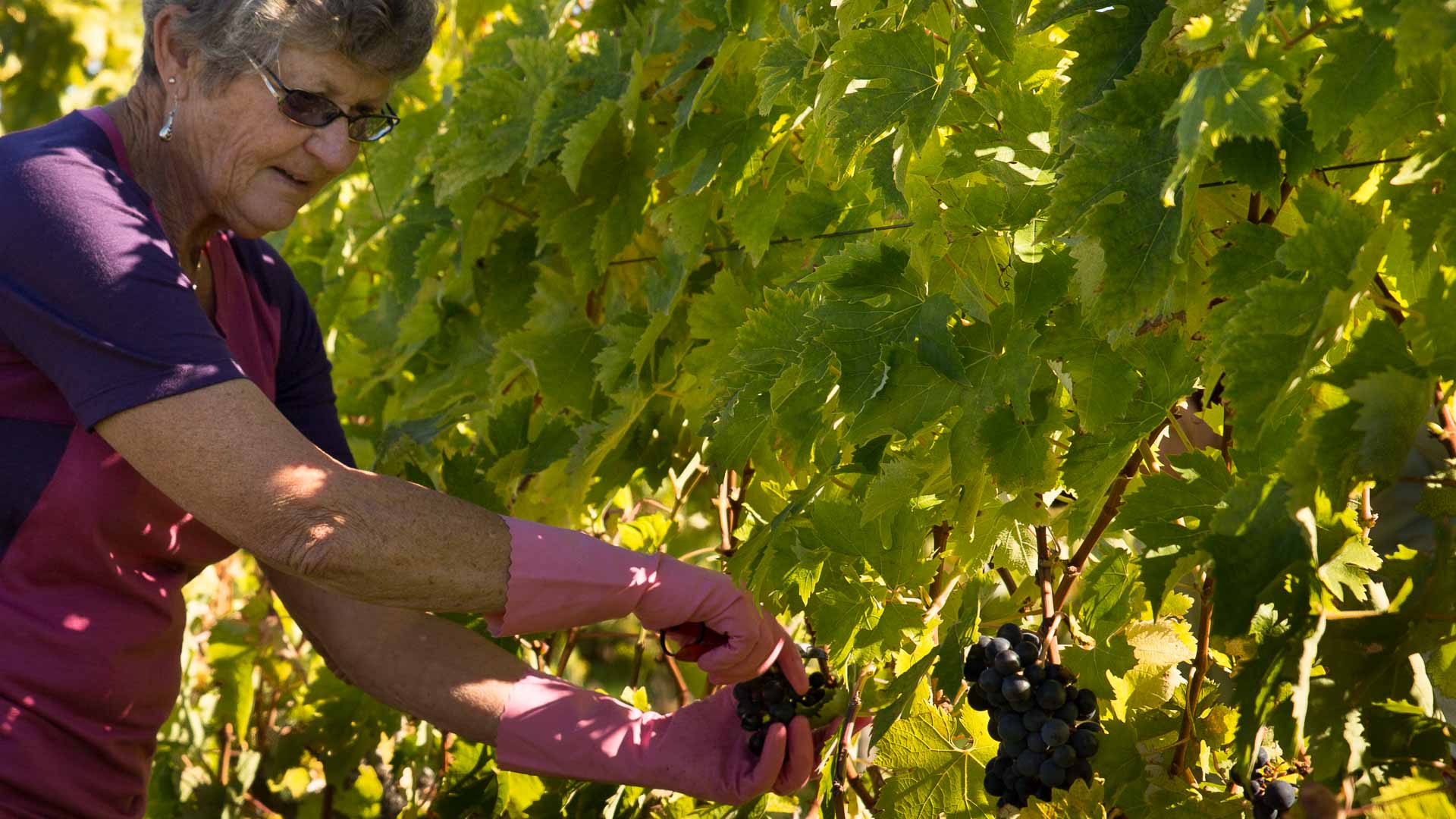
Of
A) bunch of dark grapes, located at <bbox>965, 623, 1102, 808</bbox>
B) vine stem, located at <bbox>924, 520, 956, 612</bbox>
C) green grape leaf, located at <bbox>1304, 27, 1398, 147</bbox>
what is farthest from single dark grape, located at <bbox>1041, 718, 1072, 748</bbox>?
green grape leaf, located at <bbox>1304, 27, 1398, 147</bbox>

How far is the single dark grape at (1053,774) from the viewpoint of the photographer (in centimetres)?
130

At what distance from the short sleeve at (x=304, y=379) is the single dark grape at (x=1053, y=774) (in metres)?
1.18

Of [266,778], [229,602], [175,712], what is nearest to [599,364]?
[266,778]

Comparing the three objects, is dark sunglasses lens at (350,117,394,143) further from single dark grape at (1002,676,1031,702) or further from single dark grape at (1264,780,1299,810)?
single dark grape at (1264,780,1299,810)

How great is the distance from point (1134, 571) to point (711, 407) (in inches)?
21.6

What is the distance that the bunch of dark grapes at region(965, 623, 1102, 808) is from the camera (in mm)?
1302

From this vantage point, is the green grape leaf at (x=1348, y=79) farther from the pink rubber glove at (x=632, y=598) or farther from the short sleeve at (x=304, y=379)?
the short sleeve at (x=304, y=379)

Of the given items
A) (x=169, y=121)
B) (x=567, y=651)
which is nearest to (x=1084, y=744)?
(x=567, y=651)

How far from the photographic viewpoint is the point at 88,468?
63.3 inches

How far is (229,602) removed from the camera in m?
4.66

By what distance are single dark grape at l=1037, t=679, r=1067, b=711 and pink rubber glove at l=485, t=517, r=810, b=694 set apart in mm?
446

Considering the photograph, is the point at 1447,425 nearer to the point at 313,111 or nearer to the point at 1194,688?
the point at 1194,688

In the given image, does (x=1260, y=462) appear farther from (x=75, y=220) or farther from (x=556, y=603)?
(x=75, y=220)

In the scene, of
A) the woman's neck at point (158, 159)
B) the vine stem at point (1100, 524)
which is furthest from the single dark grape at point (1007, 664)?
the woman's neck at point (158, 159)
